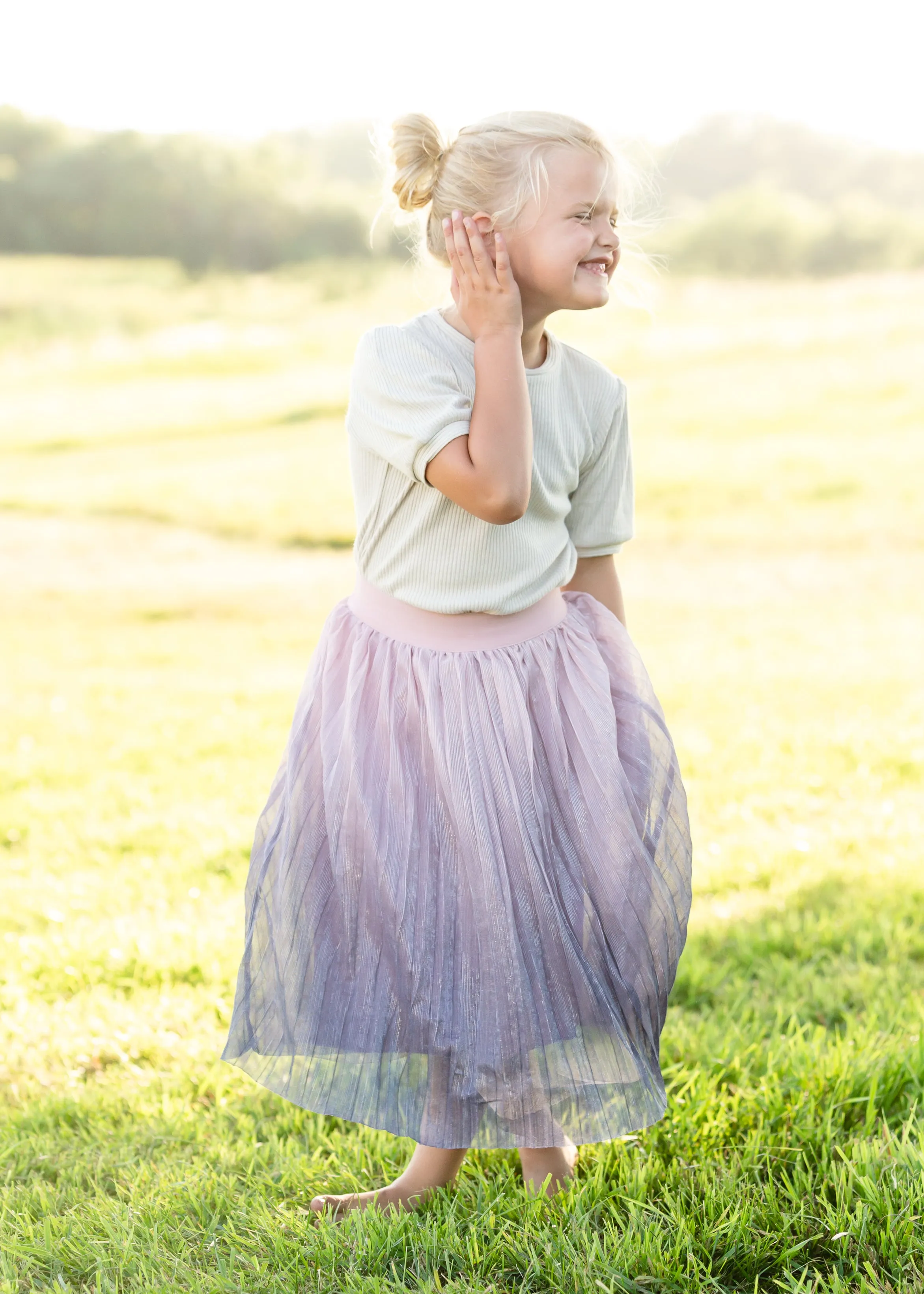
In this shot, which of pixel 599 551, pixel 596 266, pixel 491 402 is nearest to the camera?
pixel 491 402

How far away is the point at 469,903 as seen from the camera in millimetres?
1832

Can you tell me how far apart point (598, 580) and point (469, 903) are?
0.61 m

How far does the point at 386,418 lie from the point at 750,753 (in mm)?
3035

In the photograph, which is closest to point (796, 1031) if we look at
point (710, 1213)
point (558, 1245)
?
point (710, 1213)

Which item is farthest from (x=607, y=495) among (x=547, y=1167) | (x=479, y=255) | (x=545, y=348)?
(x=547, y=1167)

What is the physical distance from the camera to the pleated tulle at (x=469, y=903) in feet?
6.01

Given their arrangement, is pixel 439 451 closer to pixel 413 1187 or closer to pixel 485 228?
pixel 485 228

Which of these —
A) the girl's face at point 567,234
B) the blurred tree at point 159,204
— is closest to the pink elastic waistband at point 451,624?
the girl's face at point 567,234

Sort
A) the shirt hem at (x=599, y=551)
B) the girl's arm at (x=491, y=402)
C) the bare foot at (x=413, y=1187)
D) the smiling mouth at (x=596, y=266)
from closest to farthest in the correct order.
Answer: the girl's arm at (x=491, y=402) < the smiling mouth at (x=596, y=266) < the bare foot at (x=413, y=1187) < the shirt hem at (x=599, y=551)

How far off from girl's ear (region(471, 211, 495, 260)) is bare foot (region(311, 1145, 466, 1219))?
135 centimetres

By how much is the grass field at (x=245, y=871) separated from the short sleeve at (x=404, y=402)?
0.85 feet

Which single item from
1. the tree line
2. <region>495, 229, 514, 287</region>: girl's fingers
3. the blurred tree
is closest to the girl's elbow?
<region>495, 229, 514, 287</region>: girl's fingers

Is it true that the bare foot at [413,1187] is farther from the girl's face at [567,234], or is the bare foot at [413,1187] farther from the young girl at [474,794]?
the girl's face at [567,234]

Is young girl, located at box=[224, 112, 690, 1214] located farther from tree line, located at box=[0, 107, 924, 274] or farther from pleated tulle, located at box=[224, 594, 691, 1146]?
tree line, located at box=[0, 107, 924, 274]
